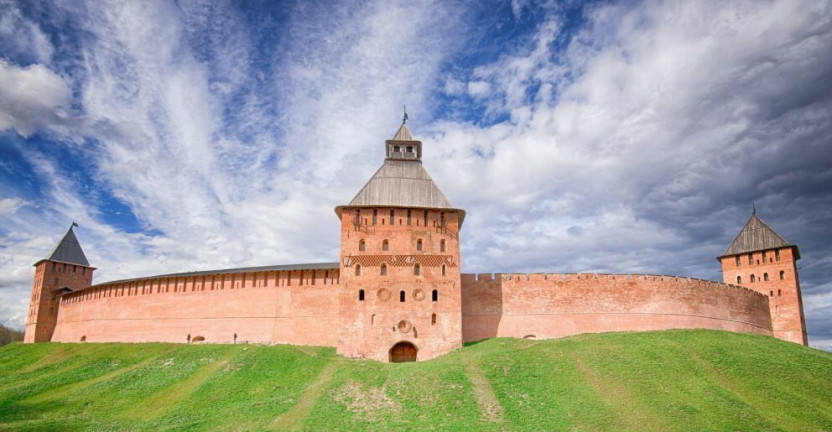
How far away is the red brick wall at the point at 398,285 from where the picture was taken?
31984 mm

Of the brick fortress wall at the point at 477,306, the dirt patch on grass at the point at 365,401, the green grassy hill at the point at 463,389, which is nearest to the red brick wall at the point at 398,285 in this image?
the green grassy hill at the point at 463,389

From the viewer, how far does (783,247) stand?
151 feet

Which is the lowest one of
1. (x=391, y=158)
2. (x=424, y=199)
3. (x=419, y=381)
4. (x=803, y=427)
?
(x=803, y=427)

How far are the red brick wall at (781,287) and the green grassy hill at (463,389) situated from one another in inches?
556

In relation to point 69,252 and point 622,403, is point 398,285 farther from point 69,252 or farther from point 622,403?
point 69,252

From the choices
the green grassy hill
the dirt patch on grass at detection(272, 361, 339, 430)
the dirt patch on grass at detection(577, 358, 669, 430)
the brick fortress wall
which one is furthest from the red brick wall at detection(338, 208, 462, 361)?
the dirt patch on grass at detection(577, 358, 669, 430)

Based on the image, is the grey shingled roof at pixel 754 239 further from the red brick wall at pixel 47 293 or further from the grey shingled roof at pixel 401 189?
the red brick wall at pixel 47 293

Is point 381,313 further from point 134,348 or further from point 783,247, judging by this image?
point 783,247

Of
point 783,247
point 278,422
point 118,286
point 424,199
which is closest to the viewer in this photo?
point 278,422

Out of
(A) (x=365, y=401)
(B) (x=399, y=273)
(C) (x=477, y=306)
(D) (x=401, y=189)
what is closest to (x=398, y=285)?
(B) (x=399, y=273)

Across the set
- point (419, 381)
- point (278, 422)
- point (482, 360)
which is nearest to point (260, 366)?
point (278, 422)

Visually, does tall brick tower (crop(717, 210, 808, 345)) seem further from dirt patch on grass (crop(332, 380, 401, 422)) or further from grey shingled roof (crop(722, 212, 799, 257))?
dirt patch on grass (crop(332, 380, 401, 422))

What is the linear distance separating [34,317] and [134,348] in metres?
22.0

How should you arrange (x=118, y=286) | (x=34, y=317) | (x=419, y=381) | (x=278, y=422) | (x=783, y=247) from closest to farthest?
(x=278, y=422), (x=419, y=381), (x=118, y=286), (x=783, y=247), (x=34, y=317)
